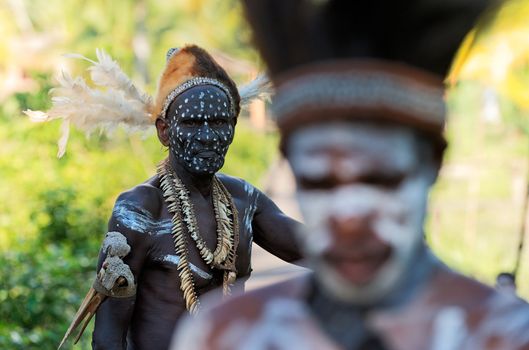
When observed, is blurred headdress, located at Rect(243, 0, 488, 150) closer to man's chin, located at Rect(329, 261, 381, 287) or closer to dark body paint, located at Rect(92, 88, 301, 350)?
man's chin, located at Rect(329, 261, 381, 287)

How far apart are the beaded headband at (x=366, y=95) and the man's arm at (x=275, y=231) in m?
2.60

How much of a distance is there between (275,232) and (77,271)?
13.7 feet

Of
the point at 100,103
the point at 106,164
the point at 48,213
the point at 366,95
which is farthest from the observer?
the point at 106,164

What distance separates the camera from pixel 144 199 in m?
4.70

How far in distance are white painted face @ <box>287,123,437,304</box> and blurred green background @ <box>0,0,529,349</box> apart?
0.32m

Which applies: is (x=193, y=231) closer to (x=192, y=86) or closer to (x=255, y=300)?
(x=192, y=86)

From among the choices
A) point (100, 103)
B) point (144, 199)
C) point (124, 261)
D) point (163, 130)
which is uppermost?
point (100, 103)

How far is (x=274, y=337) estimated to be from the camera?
2270 millimetres

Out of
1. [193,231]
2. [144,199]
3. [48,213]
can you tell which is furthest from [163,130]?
[48,213]

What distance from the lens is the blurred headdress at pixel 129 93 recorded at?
4.86m

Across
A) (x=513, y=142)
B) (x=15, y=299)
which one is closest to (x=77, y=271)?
(x=15, y=299)

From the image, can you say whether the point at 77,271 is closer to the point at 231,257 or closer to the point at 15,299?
the point at 15,299

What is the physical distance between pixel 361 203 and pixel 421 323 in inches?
10.0

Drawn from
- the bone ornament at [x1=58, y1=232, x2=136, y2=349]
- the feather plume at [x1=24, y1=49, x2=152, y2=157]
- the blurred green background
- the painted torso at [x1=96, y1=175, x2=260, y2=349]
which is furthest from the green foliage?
the bone ornament at [x1=58, y1=232, x2=136, y2=349]
